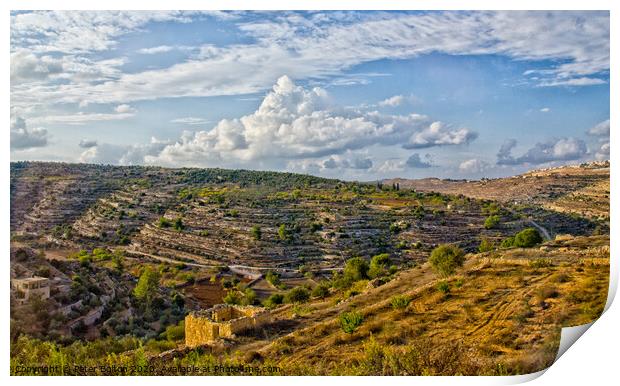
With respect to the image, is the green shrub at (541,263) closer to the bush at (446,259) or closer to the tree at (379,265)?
the bush at (446,259)

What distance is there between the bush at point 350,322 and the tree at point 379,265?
1.23 metres

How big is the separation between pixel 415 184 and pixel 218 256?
2.74 m

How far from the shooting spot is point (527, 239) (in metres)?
7.87

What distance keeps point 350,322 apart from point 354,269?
1279 millimetres

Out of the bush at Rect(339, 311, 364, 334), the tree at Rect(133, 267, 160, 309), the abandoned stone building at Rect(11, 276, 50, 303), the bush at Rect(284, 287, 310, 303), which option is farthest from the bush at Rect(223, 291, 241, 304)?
the abandoned stone building at Rect(11, 276, 50, 303)

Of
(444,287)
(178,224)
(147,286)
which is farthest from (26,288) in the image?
(444,287)

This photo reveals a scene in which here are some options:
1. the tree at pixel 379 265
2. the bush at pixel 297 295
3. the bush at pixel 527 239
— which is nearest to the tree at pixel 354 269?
the tree at pixel 379 265

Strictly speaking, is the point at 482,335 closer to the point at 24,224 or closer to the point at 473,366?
the point at 473,366

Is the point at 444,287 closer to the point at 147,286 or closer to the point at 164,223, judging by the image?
the point at 147,286

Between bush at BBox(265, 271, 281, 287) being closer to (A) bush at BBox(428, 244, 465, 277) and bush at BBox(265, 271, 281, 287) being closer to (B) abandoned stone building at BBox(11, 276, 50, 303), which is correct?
(A) bush at BBox(428, 244, 465, 277)

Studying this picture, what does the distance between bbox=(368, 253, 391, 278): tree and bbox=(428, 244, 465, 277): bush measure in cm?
57

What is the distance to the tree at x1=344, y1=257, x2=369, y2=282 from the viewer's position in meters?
7.73

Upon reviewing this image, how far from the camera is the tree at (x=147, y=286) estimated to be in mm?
7539

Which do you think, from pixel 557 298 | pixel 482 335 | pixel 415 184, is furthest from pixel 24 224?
pixel 557 298
